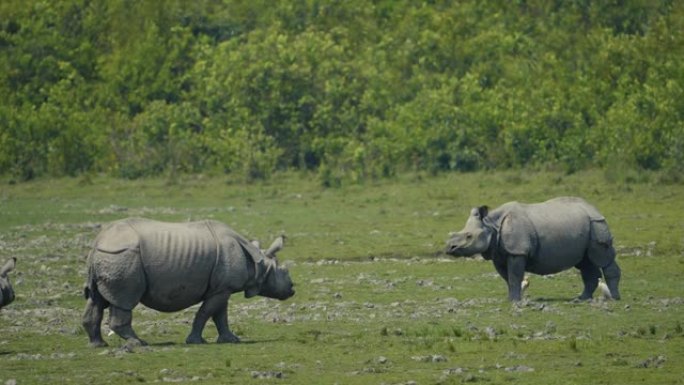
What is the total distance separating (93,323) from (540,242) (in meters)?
6.73

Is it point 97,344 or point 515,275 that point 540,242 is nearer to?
point 515,275

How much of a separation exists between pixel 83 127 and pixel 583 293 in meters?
32.8

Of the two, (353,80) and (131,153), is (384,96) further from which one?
(131,153)

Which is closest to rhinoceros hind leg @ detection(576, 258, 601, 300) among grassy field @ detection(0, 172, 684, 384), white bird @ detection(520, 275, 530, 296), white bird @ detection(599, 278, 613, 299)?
white bird @ detection(599, 278, 613, 299)

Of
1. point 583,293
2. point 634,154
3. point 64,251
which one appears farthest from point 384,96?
point 583,293

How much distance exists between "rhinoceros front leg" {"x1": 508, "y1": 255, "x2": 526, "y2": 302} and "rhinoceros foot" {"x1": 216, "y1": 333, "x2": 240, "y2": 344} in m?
4.53

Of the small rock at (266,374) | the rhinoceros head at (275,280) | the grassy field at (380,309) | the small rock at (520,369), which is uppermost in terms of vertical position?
the rhinoceros head at (275,280)

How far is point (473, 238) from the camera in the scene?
2345 cm

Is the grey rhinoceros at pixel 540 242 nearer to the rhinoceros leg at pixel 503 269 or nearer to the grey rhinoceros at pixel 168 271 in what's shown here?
the rhinoceros leg at pixel 503 269

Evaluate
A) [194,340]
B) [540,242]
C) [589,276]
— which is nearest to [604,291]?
[589,276]

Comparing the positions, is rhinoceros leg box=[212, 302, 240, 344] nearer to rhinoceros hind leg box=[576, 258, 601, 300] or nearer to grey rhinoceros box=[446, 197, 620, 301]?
grey rhinoceros box=[446, 197, 620, 301]

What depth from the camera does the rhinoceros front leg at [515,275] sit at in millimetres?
23266

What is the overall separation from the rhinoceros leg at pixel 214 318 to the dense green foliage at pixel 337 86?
2414 centimetres

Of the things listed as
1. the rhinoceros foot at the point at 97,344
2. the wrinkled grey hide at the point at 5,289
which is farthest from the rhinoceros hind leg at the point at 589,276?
the wrinkled grey hide at the point at 5,289
